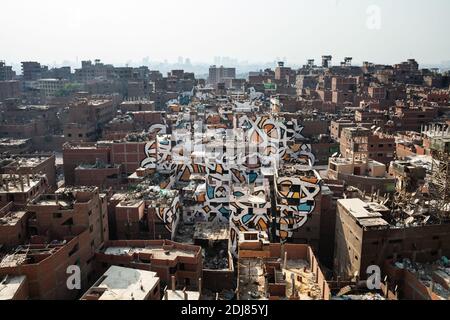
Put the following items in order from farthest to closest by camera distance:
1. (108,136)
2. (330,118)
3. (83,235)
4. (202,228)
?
(330,118) < (108,136) < (202,228) < (83,235)

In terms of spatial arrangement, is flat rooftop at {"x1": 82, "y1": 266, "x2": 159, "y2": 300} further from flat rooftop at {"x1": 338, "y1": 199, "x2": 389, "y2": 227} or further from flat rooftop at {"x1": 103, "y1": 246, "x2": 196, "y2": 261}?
flat rooftop at {"x1": 338, "y1": 199, "x2": 389, "y2": 227}

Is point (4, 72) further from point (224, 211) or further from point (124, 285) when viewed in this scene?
point (124, 285)

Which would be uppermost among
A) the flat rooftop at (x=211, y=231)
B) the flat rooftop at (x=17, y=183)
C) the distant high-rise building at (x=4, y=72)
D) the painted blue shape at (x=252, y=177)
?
the distant high-rise building at (x=4, y=72)

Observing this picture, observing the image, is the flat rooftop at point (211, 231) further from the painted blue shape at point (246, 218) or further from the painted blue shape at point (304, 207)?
the painted blue shape at point (304, 207)

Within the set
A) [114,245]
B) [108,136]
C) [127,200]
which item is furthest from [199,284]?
[108,136]

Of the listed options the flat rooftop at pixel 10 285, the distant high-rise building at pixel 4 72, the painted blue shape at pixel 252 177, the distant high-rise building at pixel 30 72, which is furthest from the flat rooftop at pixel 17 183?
the distant high-rise building at pixel 30 72
